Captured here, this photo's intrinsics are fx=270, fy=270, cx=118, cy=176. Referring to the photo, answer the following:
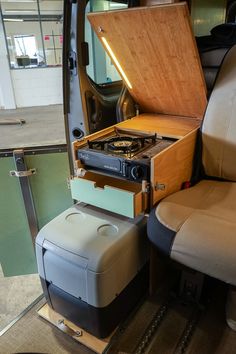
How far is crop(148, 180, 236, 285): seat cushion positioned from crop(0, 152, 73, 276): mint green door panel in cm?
73

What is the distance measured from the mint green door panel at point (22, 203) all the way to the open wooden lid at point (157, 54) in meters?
0.58

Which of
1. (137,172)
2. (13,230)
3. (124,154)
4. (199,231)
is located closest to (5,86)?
(13,230)

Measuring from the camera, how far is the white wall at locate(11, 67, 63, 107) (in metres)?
4.26

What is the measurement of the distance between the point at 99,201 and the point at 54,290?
412mm

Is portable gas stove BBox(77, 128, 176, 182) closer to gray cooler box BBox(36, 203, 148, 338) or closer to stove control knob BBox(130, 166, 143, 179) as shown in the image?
stove control knob BBox(130, 166, 143, 179)

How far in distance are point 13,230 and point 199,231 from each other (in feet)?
3.99

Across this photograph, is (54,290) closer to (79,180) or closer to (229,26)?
(79,180)

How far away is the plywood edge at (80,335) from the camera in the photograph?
109 cm

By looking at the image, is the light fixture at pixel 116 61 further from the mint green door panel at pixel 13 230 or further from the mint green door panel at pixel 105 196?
the mint green door panel at pixel 13 230

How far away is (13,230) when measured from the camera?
1667 mm

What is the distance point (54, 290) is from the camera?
112 cm

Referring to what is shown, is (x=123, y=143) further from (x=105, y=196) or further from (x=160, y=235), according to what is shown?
(x=160, y=235)

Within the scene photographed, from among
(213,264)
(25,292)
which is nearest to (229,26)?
(213,264)

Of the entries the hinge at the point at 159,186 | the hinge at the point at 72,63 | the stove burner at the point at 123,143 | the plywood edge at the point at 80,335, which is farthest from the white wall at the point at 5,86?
the hinge at the point at 159,186
